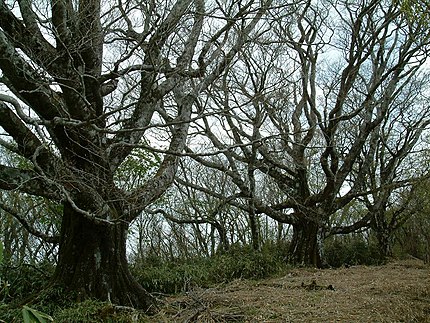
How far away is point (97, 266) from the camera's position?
5.36 meters

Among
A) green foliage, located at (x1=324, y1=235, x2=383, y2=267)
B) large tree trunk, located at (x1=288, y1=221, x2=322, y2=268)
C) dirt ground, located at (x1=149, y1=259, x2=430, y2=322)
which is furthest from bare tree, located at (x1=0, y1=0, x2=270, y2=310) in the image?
green foliage, located at (x1=324, y1=235, x2=383, y2=267)

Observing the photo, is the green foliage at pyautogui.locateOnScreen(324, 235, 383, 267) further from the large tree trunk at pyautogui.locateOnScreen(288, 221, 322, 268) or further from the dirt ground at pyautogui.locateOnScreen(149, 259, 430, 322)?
the dirt ground at pyautogui.locateOnScreen(149, 259, 430, 322)

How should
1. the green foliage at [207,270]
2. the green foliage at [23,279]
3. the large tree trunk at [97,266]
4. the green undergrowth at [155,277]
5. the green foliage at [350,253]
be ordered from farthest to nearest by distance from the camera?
1. the green foliage at [350,253]
2. the green foliage at [207,270]
3. the green foliage at [23,279]
4. the large tree trunk at [97,266]
5. the green undergrowth at [155,277]

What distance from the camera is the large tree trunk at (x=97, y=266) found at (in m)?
5.27

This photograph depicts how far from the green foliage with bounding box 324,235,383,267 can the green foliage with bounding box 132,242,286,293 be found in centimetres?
261

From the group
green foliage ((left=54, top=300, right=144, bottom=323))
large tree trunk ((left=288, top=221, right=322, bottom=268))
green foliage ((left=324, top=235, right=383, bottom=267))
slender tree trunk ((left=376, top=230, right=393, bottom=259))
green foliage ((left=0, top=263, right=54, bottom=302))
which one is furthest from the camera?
slender tree trunk ((left=376, top=230, right=393, bottom=259))

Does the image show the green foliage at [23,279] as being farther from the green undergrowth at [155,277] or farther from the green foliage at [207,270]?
Result: the green foliage at [207,270]

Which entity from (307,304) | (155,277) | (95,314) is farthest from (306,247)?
(95,314)

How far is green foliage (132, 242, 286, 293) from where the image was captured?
7.36m

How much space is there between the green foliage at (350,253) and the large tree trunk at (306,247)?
117 cm

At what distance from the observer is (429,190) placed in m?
11.5

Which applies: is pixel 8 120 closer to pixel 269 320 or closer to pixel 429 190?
pixel 269 320

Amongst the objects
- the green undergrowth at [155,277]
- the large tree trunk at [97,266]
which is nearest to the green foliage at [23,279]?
the green undergrowth at [155,277]

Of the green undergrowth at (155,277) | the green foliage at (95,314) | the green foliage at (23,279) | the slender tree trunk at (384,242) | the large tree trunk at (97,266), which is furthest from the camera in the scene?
the slender tree trunk at (384,242)
